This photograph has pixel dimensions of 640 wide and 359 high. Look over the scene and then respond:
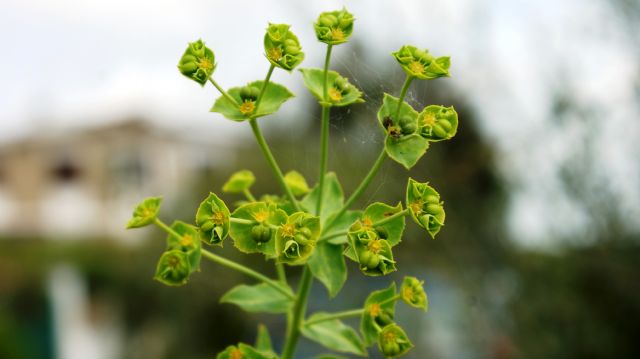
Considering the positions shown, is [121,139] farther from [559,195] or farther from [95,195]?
[559,195]

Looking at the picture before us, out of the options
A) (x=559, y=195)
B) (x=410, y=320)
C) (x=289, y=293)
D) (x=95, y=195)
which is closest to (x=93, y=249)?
(x=95, y=195)

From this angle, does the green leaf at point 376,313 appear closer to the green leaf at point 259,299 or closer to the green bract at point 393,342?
the green bract at point 393,342

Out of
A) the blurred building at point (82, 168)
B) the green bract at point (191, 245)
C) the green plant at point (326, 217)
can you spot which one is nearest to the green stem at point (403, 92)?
the green plant at point (326, 217)

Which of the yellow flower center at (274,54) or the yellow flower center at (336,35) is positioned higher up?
the yellow flower center at (336,35)

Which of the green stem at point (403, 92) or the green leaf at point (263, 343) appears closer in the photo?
the green stem at point (403, 92)

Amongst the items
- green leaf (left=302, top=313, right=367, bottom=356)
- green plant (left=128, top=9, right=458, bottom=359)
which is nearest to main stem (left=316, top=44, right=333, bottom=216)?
green plant (left=128, top=9, right=458, bottom=359)

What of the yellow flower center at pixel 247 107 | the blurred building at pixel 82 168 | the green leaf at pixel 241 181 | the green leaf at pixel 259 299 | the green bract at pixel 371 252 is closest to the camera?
the green bract at pixel 371 252
